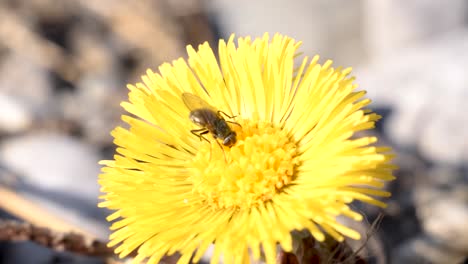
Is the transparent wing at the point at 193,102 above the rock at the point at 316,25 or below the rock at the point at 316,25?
below

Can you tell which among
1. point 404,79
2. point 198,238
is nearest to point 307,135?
point 198,238

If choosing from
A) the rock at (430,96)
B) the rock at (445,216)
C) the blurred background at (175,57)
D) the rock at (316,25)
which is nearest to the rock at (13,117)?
the blurred background at (175,57)

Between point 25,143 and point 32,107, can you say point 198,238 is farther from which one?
point 32,107

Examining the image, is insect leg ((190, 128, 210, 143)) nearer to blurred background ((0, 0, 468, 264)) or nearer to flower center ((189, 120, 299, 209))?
flower center ((189, 120, 299, 209))

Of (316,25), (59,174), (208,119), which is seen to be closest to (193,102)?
(208,119)

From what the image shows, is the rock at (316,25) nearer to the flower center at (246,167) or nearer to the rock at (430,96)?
the rock at (430,96)

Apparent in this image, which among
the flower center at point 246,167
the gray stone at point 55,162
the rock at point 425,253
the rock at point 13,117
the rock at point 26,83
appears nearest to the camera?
the flower center at point 246,167

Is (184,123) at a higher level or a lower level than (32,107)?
lower
